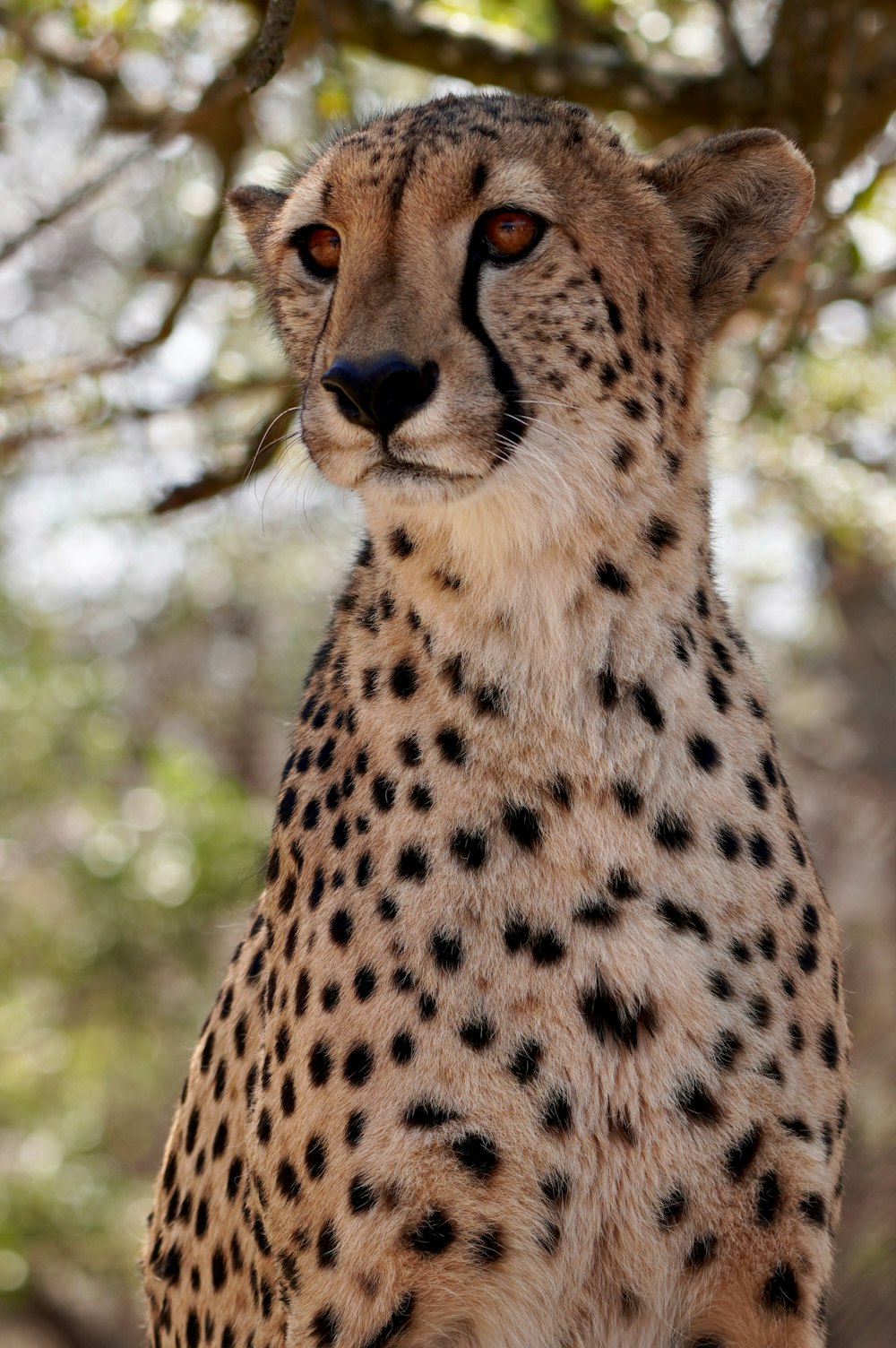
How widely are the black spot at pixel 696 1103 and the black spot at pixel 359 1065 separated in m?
0.45

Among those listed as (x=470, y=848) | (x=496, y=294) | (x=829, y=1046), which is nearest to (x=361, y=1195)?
(x=470, y=848)

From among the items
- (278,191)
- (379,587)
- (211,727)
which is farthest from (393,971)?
(211,727)

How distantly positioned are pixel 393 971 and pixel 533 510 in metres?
0.71

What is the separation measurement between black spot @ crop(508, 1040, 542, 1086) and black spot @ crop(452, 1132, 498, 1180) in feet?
0.32

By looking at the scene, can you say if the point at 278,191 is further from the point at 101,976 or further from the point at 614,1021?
the point at 101,976

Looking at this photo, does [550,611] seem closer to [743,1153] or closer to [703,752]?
[703,752]

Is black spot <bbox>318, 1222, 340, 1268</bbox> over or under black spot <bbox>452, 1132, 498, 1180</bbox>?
under

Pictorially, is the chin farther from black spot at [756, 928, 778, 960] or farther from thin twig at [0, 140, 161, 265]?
thin twig at [0, 140, 161, 265]

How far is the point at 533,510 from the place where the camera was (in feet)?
8.13

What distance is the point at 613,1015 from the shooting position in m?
2.44

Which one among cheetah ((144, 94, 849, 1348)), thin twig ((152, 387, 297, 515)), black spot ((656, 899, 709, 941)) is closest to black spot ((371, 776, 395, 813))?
cheetah ((144, 94, 849, 1348))

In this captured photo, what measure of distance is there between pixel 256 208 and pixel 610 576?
1.05 metres

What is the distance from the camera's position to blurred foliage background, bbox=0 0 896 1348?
177 inches

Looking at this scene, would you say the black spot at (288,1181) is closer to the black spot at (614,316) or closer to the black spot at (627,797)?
the black spot at (627,797)
